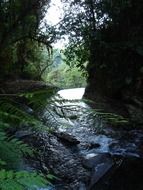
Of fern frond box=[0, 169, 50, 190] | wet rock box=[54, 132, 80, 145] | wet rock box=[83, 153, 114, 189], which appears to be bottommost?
wet rock box=[83, 153, 114, 189]

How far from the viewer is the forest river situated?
18.6ft

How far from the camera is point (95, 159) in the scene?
6.61 m

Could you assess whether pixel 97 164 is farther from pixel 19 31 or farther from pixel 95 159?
pixel 19 31

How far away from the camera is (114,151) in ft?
23.6

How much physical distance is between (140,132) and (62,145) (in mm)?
2492

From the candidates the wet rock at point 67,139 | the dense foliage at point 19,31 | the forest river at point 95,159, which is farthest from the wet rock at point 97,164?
the dense foliage at point 19,31

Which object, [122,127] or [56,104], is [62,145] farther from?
[56,104]

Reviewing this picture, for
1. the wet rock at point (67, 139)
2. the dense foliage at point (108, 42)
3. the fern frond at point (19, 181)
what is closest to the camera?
the fern frond at point (19, 181)

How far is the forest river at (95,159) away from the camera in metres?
5.68

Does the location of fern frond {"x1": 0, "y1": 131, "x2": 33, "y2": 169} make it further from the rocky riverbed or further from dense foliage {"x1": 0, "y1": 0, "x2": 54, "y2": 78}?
dense foliage {"x1": 0, "y1": 0, "x2": 54, "y2": 78}

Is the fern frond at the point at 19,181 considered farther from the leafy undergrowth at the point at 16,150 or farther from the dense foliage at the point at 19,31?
the dense foliage at the point at 19,31

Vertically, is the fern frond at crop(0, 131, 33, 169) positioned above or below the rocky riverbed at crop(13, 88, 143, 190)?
above

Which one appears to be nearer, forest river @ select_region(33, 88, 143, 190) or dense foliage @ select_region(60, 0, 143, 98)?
forest river @ select_region(33, 88, 143, 190)

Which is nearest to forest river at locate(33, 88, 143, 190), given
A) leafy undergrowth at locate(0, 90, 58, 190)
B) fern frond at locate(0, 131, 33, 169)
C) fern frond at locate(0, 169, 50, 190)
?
leafy undergrowth at locate(0, 90, 58, 190)
